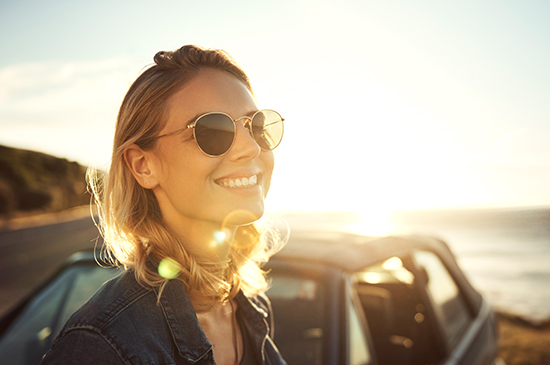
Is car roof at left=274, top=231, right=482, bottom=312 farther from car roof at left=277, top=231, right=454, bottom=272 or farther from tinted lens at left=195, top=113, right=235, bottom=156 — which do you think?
tinted lens at left=195, top=113, right=235, bottom=156

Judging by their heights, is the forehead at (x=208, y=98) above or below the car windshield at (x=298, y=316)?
above

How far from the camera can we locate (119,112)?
1535 mm

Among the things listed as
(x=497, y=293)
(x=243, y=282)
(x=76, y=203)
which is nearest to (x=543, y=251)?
(x=497, y=293)

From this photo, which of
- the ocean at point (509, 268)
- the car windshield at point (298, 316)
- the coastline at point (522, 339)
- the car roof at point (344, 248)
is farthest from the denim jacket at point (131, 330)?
the coastline at point (522, 339)

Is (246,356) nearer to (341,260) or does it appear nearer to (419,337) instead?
(341,260)

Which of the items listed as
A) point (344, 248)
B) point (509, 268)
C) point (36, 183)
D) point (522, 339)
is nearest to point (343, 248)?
point (344, 248)

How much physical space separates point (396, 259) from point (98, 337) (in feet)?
6.62

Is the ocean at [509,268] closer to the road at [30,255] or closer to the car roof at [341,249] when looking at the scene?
the car roof at [341,249]

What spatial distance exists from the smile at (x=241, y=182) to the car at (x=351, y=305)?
2.26ft

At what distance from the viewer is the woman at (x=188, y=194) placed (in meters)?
1.26

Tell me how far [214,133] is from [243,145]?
0.45 feet

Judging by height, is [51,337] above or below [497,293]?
above

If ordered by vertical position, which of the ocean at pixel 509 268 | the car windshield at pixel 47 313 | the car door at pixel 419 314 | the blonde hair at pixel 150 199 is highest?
the blonde hair at pixel 150 199

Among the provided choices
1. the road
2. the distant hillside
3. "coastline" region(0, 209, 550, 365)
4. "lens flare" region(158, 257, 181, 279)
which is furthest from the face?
the distant hillside
